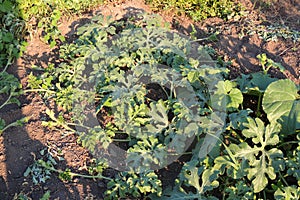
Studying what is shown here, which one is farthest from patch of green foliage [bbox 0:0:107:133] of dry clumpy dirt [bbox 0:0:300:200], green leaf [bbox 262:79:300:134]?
green leaf [bbox 262:79:300:134]

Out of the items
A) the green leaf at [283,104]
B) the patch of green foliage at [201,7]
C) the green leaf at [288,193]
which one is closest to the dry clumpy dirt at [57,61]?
the patch of green foliage at [201,7]

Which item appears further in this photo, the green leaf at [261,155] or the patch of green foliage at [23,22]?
the patch of green foliage at [23,22]

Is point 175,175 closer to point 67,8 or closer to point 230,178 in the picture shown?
point 230,178

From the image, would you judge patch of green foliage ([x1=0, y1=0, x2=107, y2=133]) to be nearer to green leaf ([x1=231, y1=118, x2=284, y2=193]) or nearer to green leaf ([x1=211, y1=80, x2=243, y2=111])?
green leaf ([x1=211, y1=80, x2=243, y2=111])

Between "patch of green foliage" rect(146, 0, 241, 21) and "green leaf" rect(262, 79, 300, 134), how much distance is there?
1.62 metres

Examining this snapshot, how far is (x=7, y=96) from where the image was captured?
172 inches

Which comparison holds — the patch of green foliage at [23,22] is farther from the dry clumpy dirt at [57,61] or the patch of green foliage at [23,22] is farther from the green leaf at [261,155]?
the green leaf at [261,155]

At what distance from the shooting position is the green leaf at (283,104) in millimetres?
3787

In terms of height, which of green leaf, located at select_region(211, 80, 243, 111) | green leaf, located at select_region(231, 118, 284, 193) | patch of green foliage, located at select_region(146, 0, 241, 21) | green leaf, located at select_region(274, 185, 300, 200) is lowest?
green leaf, located at select_region(274, 185, 300, 200)

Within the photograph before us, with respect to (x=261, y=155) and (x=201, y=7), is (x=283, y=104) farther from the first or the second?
(x=201, y=7)

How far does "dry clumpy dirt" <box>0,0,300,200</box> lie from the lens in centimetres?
363

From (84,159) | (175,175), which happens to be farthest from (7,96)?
(175,175)

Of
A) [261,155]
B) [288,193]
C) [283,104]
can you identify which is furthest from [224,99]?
[288,193]

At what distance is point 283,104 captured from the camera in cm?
385
